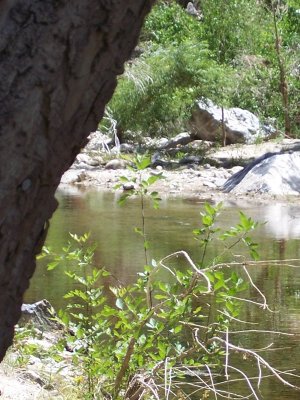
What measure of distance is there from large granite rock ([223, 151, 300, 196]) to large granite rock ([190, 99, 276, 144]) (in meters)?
4.58

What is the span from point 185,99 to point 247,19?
399cm

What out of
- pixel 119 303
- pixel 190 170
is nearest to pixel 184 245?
pixel 119 303

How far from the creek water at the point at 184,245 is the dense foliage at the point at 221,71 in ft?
13.3

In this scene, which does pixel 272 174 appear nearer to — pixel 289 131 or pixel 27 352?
pixel 289 131

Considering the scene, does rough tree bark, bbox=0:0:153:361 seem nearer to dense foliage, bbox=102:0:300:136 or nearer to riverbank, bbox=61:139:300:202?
riverbank, bbox=61:139:300:202

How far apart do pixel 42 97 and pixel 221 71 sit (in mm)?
21984

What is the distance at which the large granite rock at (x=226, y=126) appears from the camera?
79.8 feet

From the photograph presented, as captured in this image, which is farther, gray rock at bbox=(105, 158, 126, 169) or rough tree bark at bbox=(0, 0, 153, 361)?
gray rock at bbox=(105, 158, 126, 169)

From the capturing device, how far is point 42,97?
1.76 meters

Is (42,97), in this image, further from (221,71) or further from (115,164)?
(221,71)

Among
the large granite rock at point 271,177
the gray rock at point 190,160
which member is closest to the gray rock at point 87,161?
the gray rock at point 190,160

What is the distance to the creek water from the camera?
771 cm

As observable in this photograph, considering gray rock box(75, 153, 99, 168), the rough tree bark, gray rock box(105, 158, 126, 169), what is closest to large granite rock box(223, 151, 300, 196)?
gray rock box(105, 158, 126, 169)

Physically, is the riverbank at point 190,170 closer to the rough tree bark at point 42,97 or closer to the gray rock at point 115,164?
the gray rock at point 115,164
